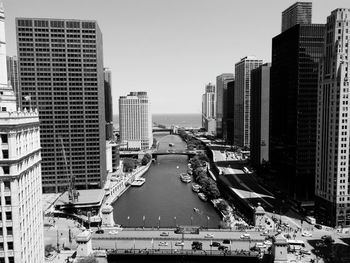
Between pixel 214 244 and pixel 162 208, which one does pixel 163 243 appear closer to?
pixel 214 244

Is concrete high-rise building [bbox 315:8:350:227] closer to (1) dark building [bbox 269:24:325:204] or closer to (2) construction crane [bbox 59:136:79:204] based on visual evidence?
(1) dark building [bbox 269:24:325:204]

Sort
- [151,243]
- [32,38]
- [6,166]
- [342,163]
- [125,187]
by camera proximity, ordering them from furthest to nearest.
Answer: [125,187] → [32,38] → [342,163] → [151,243] → [6,166]

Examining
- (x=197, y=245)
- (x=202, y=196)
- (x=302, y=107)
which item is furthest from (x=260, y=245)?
(x=202, y=196)

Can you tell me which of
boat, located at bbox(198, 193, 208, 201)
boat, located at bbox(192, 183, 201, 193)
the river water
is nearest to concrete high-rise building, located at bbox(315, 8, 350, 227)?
the river water

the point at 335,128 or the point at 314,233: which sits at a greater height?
the point at 335,128

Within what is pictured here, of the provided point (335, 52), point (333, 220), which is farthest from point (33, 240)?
point (335, 52)

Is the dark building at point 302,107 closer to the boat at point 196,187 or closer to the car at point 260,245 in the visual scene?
the boat at point 196,187

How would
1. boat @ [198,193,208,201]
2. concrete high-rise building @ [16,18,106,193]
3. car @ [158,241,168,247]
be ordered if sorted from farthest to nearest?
boat @ [198,193,208,201] < concrete high-rise building @ [16,18,106,193] < car @ [158,241,168,247]

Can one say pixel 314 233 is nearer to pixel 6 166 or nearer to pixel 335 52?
pixel 335 52
